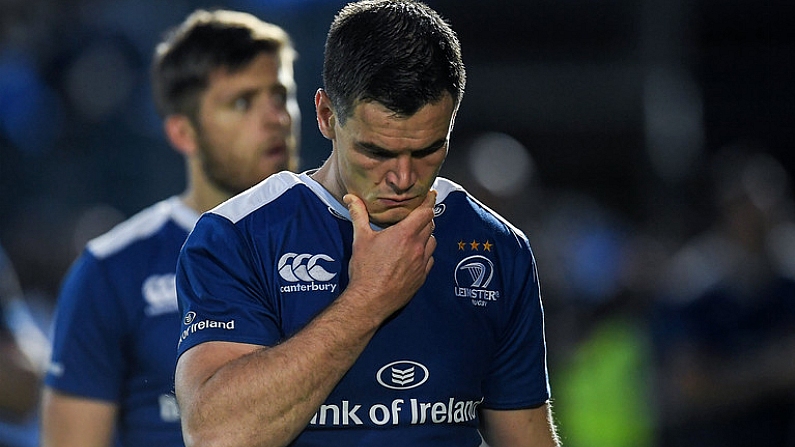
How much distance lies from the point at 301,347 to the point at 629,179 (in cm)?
972

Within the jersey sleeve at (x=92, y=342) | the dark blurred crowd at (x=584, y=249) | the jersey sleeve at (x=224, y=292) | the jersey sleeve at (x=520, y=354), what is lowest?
the dark blurred crowd at (x=584, y=249)

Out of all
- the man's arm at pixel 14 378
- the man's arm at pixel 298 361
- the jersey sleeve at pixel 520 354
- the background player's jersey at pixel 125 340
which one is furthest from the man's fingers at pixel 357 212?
the man's arm at pixel 14 378

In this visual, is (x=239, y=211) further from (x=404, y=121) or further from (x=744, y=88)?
(x=744, y=88)

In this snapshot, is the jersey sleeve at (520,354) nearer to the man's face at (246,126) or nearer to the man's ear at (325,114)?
the man's ear at (325,114)

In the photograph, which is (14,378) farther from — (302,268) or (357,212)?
(357,212)

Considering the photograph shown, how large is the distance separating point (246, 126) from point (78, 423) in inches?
45.6

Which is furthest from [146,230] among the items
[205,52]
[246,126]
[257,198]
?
[257,198]

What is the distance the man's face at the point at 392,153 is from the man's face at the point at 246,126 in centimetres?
144

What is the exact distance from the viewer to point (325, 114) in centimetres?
327

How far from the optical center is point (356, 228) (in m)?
3.13

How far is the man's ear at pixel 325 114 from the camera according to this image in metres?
3.24

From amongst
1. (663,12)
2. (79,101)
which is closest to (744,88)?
(663,12)

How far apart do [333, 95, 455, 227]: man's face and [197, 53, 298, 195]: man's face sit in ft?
4.72

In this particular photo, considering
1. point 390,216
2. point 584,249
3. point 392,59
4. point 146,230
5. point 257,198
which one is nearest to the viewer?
point 392,59
